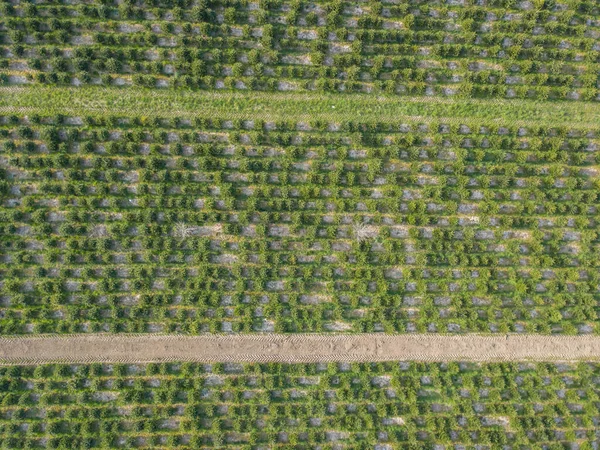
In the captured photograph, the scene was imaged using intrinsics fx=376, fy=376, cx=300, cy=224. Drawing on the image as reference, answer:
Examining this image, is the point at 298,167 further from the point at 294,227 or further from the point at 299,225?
the point at 294,227

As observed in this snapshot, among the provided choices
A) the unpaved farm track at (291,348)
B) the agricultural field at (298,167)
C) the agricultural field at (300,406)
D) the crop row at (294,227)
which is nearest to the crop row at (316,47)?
the agricultural field at (298,167)

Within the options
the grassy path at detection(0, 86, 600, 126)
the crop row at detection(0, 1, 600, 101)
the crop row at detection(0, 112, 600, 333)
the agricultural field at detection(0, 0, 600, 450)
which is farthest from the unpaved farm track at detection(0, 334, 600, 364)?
the crop row at detection(0, 1, 600, 101)

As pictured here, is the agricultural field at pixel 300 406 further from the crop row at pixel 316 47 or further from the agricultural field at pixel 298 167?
the crop row at pixel 316 47

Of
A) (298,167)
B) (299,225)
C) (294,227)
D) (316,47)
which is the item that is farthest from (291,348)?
(316,47)

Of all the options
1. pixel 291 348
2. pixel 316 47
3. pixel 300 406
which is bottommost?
pixel 300 406

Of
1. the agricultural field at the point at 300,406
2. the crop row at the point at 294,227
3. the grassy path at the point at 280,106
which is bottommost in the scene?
the agricultural field at the point at 300,406

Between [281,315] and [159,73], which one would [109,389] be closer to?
[281,315]

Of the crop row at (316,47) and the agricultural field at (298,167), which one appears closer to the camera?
the agricultural field at (298,167)
